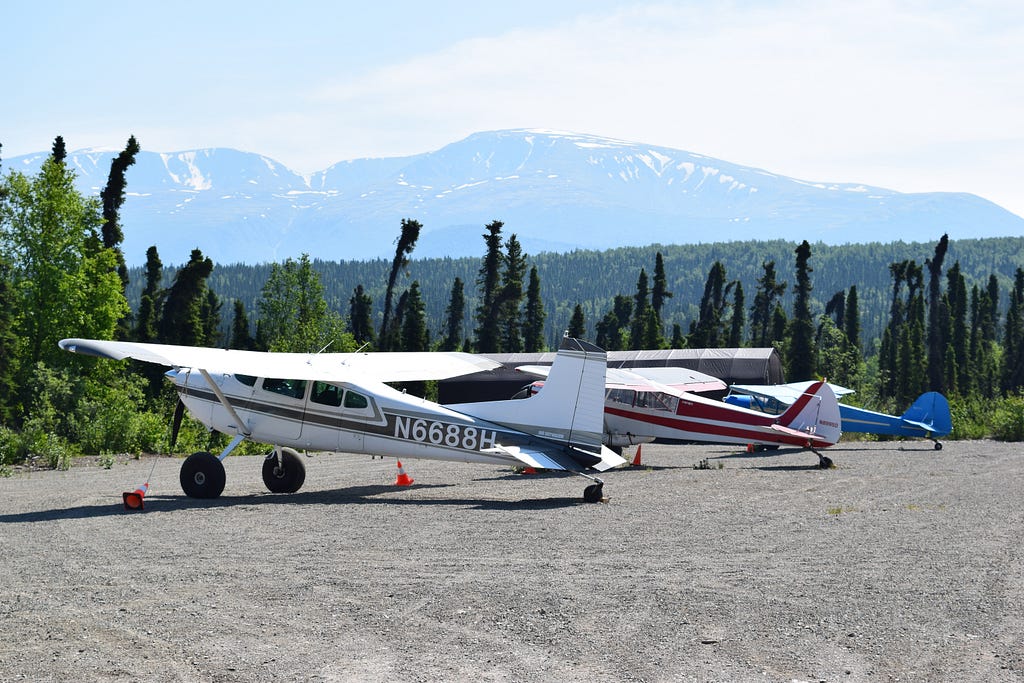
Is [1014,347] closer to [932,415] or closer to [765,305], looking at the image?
[765,305]

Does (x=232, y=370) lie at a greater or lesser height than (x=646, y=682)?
greater

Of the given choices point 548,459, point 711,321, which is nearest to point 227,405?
point 548,459

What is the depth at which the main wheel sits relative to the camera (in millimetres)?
15416

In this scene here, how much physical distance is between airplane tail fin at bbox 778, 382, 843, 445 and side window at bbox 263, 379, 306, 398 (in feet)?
38.3

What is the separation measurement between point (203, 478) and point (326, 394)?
2246 millimetres

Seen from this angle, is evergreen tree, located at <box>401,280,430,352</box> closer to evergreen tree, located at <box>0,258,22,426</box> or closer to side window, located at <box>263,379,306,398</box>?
evergreen tree, located at <box>0,258,22,426</box>

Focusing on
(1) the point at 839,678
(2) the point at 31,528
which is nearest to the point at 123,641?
(1) the point at 839,678

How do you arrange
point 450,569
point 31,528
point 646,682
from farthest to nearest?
point 31,528
point 450,569
point 646,682

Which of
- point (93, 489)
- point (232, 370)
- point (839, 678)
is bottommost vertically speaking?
point (93, 489)

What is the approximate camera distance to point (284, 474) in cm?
1652

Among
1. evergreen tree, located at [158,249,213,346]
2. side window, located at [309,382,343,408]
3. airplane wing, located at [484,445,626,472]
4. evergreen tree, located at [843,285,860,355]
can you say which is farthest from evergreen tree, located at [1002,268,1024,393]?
side window, located at [309,382,343,408]

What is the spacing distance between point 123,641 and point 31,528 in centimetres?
619

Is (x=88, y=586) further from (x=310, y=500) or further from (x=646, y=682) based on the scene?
(x=310, y=500)

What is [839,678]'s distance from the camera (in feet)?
21.6
